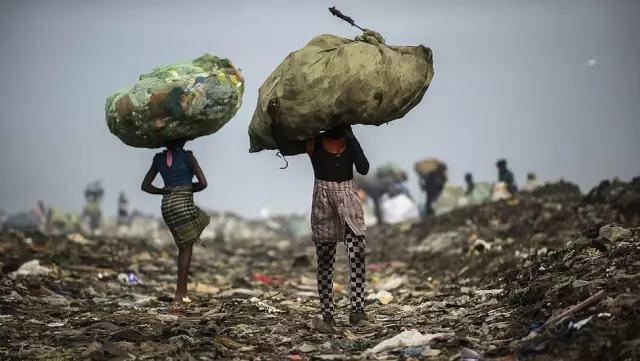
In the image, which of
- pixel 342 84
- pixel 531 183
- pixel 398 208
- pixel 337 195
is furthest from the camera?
pixel 398 208

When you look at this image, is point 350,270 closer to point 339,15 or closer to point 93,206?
point 339,15

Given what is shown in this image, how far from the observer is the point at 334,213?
21.7ft

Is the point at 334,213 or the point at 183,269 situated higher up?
the point at 334,213

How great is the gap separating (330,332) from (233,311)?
1379mm

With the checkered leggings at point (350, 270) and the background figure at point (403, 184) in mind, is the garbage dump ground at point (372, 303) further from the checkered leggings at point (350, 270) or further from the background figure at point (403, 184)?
the background figure at point (403, 184)

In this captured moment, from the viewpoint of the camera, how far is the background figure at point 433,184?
2191 cm

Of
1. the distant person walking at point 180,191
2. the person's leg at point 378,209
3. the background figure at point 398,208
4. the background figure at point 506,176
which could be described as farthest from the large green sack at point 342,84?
the person's leg at point 378,209

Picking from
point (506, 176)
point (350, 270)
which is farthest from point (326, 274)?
point (506, 176)

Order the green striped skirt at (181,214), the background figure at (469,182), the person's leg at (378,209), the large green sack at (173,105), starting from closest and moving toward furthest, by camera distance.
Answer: the large green sack at (173,105) < the green striped skirt at (181,214) < the background figure at (469,182) < the person's leg at (378,209)

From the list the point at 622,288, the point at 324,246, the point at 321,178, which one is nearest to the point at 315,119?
the point at 321,178

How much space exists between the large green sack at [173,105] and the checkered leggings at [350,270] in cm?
206

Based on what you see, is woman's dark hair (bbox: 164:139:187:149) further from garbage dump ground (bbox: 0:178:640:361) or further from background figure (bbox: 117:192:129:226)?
background figure (bbox: 117:192:129:226)

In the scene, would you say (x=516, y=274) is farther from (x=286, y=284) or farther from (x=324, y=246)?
(x=286, y=284)

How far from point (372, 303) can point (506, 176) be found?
41.3ft
